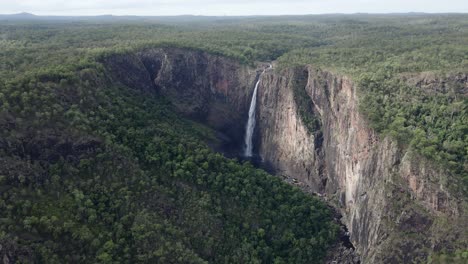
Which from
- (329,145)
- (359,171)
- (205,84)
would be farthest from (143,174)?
(205,84)

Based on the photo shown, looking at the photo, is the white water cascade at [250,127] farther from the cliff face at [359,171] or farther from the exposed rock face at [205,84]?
the cliff face at [359,171]

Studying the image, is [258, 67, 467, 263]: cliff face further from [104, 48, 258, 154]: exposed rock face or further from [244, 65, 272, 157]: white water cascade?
[104, 48, 258, 154]: exposed rock face

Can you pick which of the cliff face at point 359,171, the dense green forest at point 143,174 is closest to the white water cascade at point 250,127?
the cliff face at point 359,171

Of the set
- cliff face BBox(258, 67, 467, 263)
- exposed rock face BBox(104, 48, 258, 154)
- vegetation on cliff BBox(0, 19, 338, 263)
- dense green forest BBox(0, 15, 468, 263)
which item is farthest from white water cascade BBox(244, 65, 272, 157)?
vegetation on cliff BBox(0, 19, 338, 263)

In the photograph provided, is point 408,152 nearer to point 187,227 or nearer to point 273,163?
point 187,227

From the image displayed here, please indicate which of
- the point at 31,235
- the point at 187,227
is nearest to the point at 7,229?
the point at 31,235
